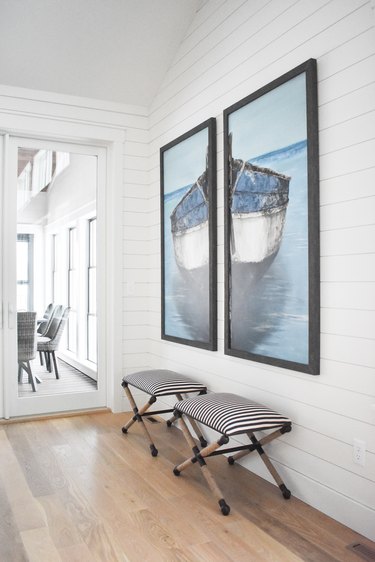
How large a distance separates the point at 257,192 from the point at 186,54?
1620mm

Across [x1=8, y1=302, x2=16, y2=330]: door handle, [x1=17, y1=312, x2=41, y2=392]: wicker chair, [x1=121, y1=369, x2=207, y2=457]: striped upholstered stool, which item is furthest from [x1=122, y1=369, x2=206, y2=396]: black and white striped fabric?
[x1=8, y1=302, x2=16, y2=330]: door handle

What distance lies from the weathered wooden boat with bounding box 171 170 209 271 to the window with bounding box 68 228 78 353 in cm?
96

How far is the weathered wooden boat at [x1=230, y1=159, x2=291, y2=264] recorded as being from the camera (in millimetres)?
2777

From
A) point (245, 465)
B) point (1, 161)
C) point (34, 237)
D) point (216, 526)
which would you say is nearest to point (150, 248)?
point (34, 237)

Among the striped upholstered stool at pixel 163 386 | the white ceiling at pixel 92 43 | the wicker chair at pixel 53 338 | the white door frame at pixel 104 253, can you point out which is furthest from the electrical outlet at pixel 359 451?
the white ceiling at pixel 92 43

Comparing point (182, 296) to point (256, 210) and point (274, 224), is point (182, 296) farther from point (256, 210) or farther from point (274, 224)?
point (274, 224)

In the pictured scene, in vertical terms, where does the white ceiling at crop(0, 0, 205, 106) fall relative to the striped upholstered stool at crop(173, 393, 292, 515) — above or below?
above

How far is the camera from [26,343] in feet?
14.0

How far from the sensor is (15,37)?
3.78 metres

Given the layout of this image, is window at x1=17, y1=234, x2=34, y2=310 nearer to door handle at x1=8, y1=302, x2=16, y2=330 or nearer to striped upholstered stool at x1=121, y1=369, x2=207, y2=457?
door handle at x1=8, y1=302, x2=16, y2=330

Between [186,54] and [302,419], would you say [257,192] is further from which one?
[186,54]

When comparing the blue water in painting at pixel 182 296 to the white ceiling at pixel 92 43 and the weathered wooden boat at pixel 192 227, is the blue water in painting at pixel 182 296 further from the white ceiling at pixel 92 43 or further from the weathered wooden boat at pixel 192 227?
the white ceiling at pixel 92 43

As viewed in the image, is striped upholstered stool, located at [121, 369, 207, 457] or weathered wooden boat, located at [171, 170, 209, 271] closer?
striped upholstered stool, located at [121, 369, 207, 457]

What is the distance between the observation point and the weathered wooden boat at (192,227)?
356 cm
